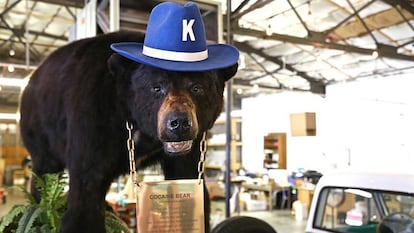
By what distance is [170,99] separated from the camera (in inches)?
31.1

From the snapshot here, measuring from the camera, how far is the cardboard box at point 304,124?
2.72 m

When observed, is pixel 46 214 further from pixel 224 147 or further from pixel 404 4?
pixel 224 147

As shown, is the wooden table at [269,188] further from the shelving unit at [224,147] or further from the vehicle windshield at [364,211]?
the vehicle windshield at [364,211]

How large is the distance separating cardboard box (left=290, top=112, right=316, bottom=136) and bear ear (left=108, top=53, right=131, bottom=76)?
1915mm

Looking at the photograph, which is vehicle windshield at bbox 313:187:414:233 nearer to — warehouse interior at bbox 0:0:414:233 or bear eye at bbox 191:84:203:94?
warehouse interior at bbox 0:0:414:233

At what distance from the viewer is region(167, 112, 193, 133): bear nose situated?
752 millimetres

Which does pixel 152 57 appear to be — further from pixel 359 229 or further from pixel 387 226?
pixel 359 229

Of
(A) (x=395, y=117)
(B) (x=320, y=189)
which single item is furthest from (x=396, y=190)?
(B) (x=320, y=189)

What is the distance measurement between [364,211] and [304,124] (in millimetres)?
894

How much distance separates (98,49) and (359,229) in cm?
176

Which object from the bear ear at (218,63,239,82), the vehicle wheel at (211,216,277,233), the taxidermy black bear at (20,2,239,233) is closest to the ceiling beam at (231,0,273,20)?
the vehicle wheel at (211,216,277,233)

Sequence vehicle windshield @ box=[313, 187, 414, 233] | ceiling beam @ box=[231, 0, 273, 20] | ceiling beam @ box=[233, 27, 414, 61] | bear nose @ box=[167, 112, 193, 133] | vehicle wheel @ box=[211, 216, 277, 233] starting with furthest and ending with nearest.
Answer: ceiling beam @ box=[233, 27, 414, 61], ceiling beam @ box=[231, 0, 273, 20], vehicle windshield @ box=[313, 187, 414, 233], vehicle wheel @ box=[211, 216, 277, 233], bear nose @ box=[167, 112, 193, 133]

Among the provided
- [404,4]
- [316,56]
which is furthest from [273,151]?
[404,4]

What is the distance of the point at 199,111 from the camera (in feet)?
2.76
